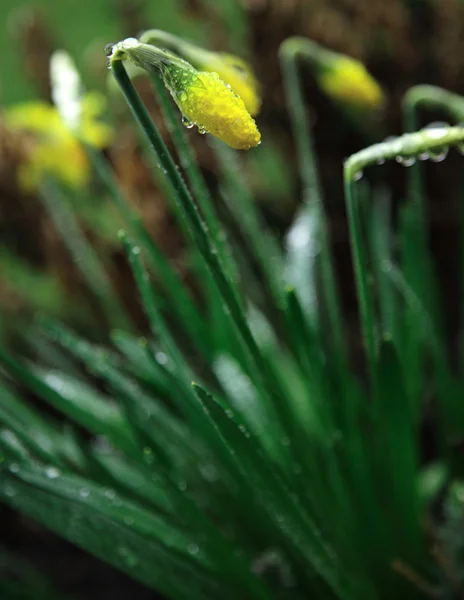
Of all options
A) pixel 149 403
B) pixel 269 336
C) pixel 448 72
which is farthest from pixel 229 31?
pixel 149 403

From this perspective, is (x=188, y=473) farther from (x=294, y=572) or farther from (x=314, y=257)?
(x=314, y=257)

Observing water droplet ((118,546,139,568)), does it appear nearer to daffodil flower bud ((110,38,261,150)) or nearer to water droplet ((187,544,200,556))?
water droplet ((187,544,200,556))

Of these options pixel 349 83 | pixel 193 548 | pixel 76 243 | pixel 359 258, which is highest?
pixel 76 243

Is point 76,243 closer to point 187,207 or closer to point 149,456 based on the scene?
point 149,456

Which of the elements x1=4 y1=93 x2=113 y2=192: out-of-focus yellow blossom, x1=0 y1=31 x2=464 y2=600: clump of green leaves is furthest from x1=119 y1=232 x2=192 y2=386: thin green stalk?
x1=4 y1=93 x2=113 y2=192: out-of-focus yellow blossom

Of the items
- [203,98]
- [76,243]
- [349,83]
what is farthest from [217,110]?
[76,243]
